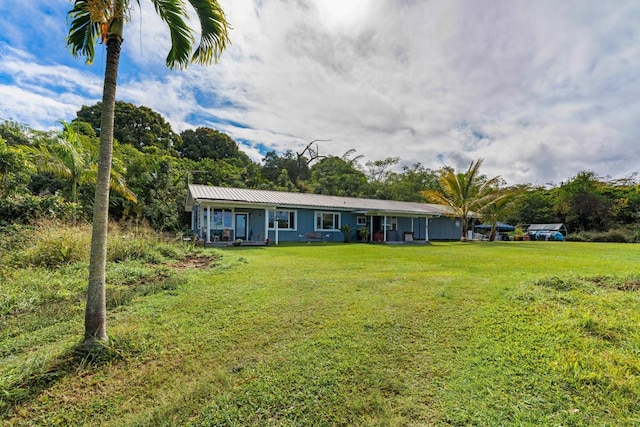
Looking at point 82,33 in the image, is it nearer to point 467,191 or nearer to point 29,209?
point 29,209

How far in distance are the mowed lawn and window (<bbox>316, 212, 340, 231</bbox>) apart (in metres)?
13.7

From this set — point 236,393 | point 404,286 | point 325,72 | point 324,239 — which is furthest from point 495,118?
point 236,393

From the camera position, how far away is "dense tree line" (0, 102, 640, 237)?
1178 centimetres

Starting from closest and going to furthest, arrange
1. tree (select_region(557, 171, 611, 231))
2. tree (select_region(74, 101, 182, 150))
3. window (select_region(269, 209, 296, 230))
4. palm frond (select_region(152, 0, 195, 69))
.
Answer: palm frond (select_region(152, 0, 195, 69)) → window (select_region(269, 209, 296, 230)) → tree (select_region(557, 171, 611, 231)) → tree (select_region(74, 101, 182, 150))

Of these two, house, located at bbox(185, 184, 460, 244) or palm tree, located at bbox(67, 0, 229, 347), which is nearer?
palm tree, located at bbox(67, 0, 229, 347)

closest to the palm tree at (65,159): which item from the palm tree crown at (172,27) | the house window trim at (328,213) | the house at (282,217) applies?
the house at (282,217)

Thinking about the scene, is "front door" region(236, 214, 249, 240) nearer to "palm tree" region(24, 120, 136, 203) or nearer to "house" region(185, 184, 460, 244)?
"house" region(185, 184, 460, 244)

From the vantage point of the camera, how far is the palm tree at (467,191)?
21.0m

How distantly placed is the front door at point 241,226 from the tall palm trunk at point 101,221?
45.7 feet

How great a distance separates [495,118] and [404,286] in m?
15.6

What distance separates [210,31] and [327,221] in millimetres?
15704

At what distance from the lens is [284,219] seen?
17.6 m

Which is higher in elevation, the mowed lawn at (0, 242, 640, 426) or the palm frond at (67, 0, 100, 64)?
the palm frond at (67, 0, 100, 64)

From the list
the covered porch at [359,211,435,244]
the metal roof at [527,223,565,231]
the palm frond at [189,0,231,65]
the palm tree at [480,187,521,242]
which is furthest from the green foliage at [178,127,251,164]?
the metal roof at [527,223,565,231]
